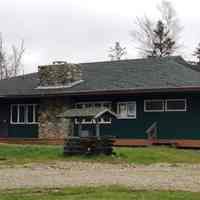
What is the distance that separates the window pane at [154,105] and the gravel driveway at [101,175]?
35.3 ft

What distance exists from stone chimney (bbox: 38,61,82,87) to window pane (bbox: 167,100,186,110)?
257 inches

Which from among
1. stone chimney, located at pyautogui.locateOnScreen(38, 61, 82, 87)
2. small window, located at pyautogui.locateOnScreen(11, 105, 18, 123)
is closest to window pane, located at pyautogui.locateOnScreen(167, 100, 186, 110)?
stone chimney, located at pyautogui.locateOnScreen(38, 61, 82, 87)

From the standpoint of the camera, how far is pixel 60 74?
36750mm

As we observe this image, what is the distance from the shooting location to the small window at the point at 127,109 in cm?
3347

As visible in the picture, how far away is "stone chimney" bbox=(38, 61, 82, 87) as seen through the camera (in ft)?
120

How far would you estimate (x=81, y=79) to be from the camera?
37.0 m

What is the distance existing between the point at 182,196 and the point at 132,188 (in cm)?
173

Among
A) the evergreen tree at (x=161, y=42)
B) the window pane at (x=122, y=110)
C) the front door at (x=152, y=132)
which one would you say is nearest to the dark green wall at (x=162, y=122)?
the front door at (x=152, y=132)

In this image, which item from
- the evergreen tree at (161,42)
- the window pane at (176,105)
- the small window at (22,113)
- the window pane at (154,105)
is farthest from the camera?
the evergreen tree at (161,42)

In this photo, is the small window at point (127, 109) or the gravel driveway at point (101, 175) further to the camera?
the small window at point (127, 109)

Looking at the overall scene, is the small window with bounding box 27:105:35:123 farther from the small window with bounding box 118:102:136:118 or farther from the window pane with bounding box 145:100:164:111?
the window pane with bounding box 145:100:164:111

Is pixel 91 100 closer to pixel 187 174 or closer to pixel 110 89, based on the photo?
pixel 110 89

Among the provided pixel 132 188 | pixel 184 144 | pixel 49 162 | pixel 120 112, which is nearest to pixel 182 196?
pixel 132 188

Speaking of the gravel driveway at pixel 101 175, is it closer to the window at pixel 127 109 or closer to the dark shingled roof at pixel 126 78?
the dark shingled roof at pixel 126 78
